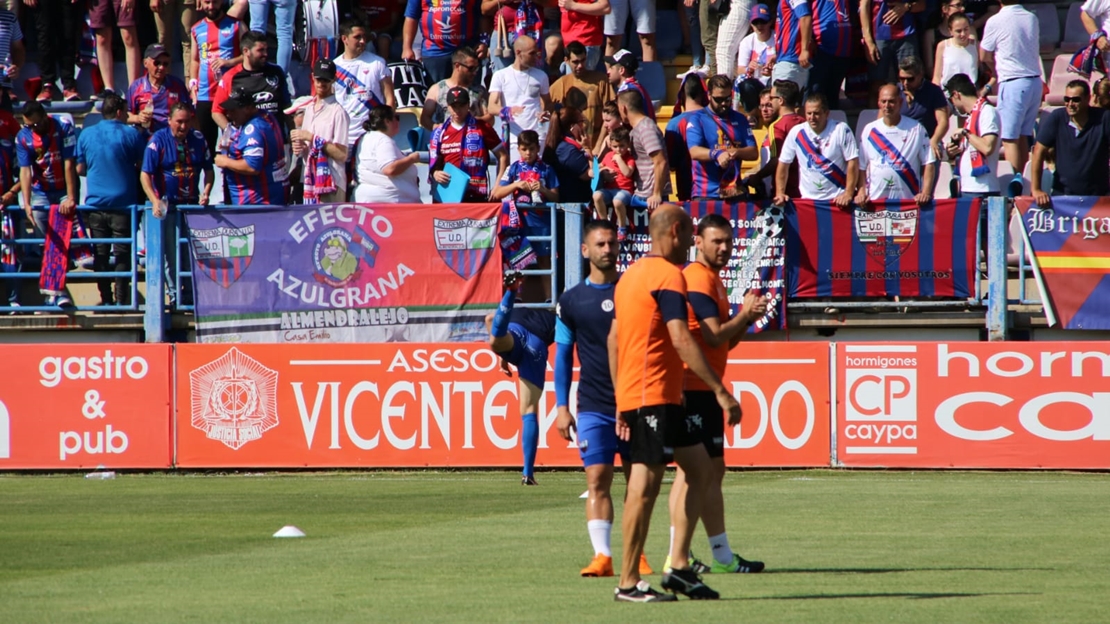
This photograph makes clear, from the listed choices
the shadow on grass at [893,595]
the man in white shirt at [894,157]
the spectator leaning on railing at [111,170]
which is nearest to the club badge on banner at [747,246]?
the man in white shirt at [894,157]

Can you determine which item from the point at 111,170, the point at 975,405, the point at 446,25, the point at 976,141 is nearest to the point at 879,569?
the point at 975,405

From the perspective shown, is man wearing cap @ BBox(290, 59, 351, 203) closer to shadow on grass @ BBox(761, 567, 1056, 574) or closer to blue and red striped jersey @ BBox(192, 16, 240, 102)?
blue and red striped jersey @ BBox(192, 16, 240, 102)

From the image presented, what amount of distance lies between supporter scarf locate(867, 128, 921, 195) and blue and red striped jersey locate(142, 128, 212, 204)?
8.12m

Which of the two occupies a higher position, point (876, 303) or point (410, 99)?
point (410, 99)

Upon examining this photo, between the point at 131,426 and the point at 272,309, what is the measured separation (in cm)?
219

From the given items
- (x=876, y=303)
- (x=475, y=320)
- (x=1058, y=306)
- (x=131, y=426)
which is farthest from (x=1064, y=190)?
(x=131, y=426)

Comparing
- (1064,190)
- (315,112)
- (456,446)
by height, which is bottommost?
(456,446)

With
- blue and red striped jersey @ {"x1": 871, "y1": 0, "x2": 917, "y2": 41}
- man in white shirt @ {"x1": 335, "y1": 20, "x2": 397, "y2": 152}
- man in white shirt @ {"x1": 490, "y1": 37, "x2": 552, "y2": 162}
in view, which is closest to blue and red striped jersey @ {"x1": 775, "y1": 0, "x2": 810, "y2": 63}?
blue and red striped jersey @ {"x1": 871, "y1": 0, "x2": 917, "y2": 41}

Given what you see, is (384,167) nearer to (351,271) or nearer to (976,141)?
(351,271)

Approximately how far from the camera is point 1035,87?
58.4 feet

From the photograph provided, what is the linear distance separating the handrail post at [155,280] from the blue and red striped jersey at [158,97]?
173cm

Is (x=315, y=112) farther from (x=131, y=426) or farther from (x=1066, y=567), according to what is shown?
(x=1066, y=567)

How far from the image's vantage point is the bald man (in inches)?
309

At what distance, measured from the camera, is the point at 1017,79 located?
17.8 m
